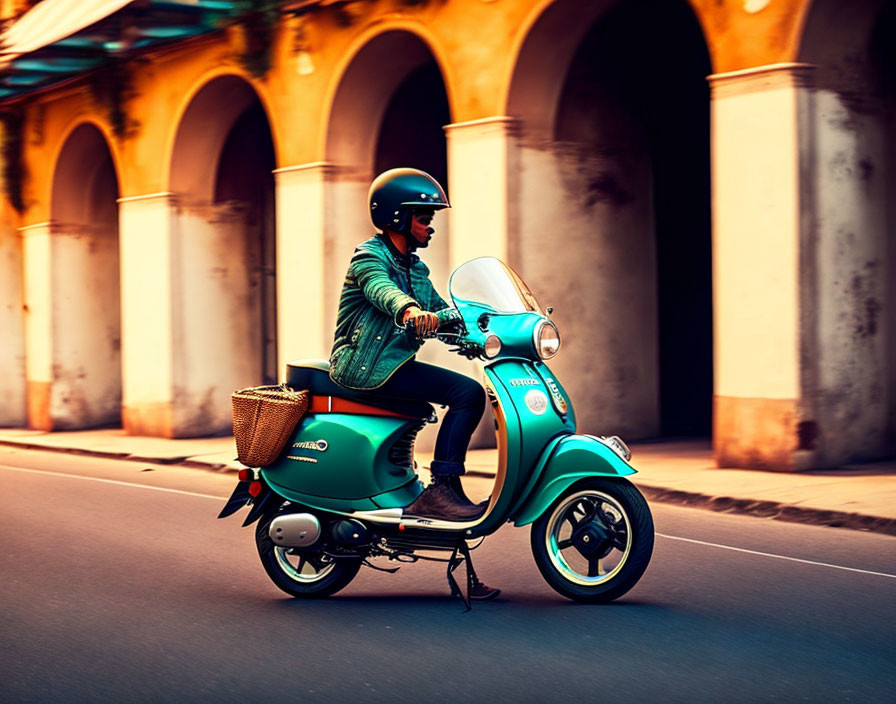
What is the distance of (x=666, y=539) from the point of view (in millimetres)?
8117

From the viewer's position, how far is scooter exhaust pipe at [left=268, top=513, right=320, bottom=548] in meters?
6.31

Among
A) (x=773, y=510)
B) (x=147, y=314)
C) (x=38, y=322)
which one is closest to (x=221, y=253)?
(x=147, y=314)

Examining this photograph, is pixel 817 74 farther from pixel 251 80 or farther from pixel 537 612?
pixel 251 80

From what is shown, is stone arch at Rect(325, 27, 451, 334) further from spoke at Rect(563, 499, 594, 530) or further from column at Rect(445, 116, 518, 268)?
spoke at Rect(563, 499, 594, 530)

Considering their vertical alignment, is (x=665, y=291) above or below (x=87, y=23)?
below

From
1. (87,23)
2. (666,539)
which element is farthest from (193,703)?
(87,23)

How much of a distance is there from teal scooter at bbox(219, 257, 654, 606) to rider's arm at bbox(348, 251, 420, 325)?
0.81 feet

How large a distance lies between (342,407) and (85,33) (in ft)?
41.6

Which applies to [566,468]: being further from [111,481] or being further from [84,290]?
[84,290]

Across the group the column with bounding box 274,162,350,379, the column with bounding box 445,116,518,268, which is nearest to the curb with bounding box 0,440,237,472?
the column with bounding box 274,162,350,379

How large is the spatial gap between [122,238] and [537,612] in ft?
46.5

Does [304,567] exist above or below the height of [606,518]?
Answer: below

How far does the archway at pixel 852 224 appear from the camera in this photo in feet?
36.2

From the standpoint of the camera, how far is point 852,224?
11.3 metres
